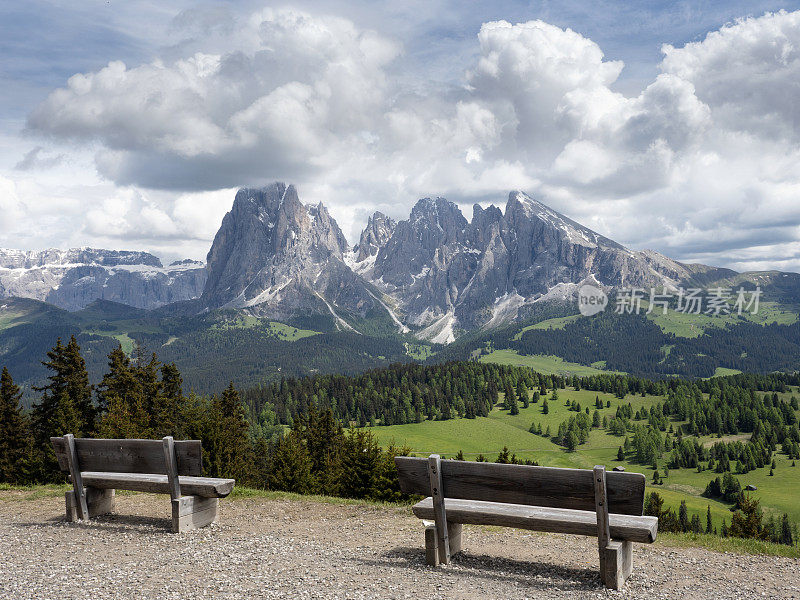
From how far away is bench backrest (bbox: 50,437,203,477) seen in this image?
1438 centimetres

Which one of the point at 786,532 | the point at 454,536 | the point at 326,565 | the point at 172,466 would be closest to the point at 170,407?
the point at 172,466

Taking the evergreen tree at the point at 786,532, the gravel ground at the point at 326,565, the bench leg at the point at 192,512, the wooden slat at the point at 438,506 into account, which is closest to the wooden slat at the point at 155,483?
the bench leg at the point at 192,512

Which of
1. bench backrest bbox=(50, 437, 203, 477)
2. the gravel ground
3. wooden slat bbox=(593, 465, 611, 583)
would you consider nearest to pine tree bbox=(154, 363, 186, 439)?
bench backrest bbox=(50, 437, 203, 477)

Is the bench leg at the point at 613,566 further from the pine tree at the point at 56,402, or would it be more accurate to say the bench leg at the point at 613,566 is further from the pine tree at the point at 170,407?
the pine tree at the point at 170,407

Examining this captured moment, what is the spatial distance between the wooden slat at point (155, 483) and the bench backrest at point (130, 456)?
23 cm

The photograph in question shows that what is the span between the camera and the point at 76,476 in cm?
1603

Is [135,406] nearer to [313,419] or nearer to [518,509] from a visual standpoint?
[313,419]

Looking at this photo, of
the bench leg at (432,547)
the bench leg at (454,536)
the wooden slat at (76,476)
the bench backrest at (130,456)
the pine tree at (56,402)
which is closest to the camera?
the bench leg at (432,547)

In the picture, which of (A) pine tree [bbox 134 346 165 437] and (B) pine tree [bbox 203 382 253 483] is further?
(A) pine tree [bbox 134 346 165 437]

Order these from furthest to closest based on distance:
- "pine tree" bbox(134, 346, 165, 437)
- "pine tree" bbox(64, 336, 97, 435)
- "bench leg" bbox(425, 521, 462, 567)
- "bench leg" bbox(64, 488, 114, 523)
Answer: "pine tree" bbox(134, 346, 165, 437) → "pine tree" bbox(64, 336, 97, 435) → "bench leg" bbox(64, 488, 114, 523) → "bench leg" bbox(425, 521, 462, 567)

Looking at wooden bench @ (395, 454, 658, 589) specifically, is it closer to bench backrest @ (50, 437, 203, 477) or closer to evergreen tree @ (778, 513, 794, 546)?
bench backrest @ (50, 437, 203, 477)

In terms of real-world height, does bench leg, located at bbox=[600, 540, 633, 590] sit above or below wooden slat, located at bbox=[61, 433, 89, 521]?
below

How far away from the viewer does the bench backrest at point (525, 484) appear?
10.5 metres

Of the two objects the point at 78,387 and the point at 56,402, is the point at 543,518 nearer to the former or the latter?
the point at 78,387
